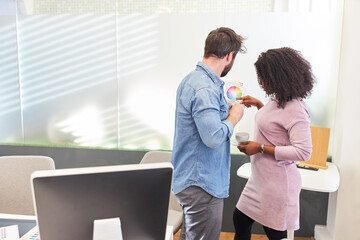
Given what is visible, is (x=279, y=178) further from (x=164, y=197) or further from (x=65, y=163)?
(x=65, y=163)

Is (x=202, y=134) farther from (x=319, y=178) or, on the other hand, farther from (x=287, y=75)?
(x=319, y=178)

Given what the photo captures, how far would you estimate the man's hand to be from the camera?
4.72ft

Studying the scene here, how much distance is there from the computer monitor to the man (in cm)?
44

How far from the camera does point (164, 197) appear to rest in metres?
0.94

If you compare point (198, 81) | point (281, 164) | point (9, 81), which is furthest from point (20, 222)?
point (9, 81)

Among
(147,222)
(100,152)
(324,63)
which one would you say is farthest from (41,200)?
(324,63)

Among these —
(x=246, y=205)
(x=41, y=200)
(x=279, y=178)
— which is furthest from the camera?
(x=246, y=205)

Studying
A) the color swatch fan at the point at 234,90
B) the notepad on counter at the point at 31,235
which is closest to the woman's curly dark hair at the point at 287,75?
the color swatch fan at the point at 234,90

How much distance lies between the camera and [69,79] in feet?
9.18

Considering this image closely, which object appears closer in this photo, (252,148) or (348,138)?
(252,148)

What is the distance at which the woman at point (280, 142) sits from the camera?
1.45m

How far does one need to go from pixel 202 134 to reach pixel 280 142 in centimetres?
45

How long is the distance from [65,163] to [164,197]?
7.03ft

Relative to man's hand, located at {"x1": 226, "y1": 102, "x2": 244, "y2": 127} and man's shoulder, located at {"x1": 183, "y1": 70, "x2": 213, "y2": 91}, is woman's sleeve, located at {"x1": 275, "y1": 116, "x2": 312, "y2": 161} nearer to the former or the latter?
man's hand, located at {"x1": 226, "y1": 102, "x2": 244, "y2": 127}
